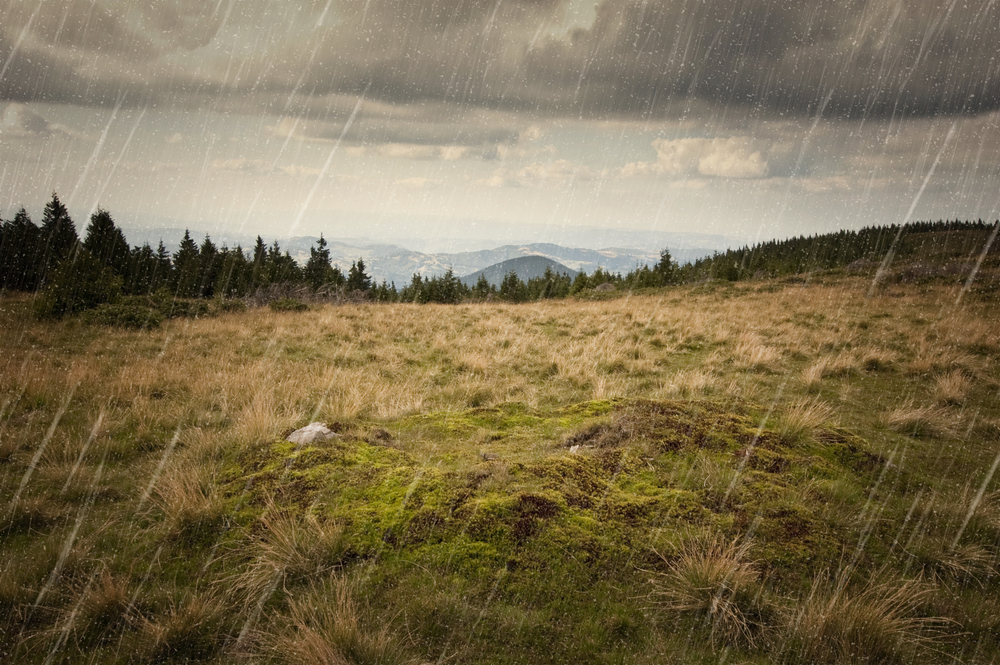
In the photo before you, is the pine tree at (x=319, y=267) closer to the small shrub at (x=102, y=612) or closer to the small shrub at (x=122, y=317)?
the small shrub at (x=122, y=317)

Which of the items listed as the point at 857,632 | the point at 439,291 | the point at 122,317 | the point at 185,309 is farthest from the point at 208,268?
the point at 857,632

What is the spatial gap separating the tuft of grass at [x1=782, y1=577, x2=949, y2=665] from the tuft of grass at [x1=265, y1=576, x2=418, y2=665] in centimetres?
209

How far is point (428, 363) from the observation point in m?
10.2

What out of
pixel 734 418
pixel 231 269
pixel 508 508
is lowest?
pixel 508 508

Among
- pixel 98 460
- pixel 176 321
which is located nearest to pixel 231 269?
pixel 176 321

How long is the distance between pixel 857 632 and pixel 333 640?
2.77 metres

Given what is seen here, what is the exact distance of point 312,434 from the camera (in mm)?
4664

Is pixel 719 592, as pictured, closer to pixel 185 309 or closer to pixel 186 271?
pixel 185 309

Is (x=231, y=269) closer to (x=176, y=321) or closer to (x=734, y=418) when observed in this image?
(x=176, y=321)

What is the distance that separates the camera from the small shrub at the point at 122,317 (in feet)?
46.7

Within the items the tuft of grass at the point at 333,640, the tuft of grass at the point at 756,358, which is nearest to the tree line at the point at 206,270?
the tuft of grass at the point at 756,358

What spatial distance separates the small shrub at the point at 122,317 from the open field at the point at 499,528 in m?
8.10

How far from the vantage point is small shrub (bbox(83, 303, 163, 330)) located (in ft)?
46.7

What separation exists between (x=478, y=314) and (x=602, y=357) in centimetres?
941
